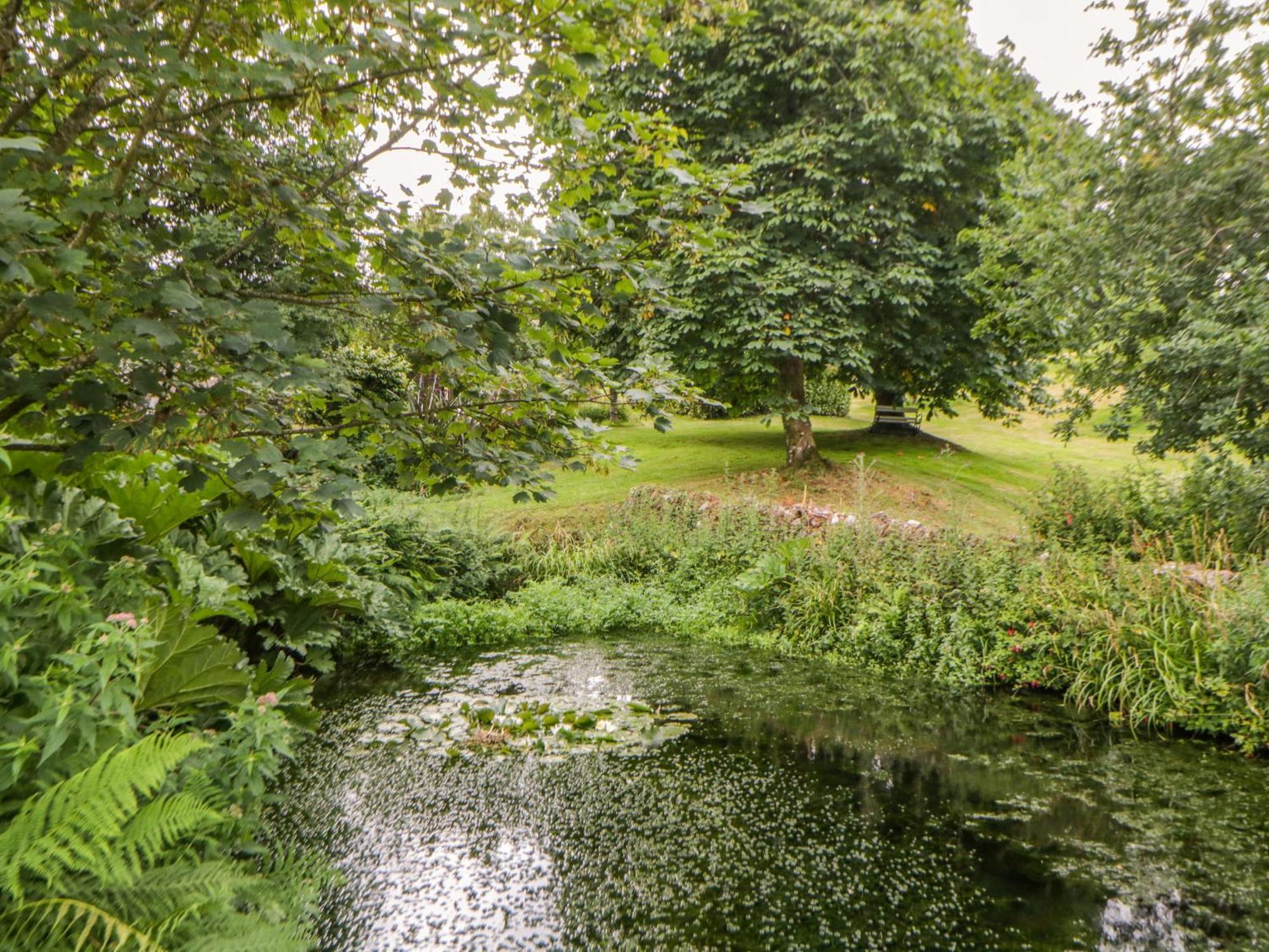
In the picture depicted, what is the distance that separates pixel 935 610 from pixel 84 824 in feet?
24.5

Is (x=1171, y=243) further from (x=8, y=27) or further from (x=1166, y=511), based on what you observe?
(x=8, y=27)

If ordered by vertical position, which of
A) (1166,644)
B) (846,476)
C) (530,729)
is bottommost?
(530,729)

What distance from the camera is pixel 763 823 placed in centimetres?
447

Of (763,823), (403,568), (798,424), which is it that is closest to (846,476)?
(798,424)

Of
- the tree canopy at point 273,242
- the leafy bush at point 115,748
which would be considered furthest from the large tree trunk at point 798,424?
the leafy bush at point 115,748

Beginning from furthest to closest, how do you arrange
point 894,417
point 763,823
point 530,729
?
point 894,417 < point 530,729 < point 763,823

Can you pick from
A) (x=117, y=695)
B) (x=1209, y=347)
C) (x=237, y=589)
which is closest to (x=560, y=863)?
(x=117, y=695)

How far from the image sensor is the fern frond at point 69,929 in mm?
1963

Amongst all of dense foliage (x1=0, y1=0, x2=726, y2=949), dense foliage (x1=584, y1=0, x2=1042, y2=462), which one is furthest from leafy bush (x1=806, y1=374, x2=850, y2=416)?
dense foliage (x1=0, y1=0, x2=726, y2=949)

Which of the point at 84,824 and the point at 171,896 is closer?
the point at 84,824

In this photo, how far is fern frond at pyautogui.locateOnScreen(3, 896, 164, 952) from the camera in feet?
6.44

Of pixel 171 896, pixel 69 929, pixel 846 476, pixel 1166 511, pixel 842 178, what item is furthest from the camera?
pixel 846 476

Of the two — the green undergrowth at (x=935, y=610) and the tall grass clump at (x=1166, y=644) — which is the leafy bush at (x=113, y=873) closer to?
the green undergrowth at (x=935, y=610)

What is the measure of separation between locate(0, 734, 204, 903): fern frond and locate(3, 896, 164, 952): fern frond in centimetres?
5
